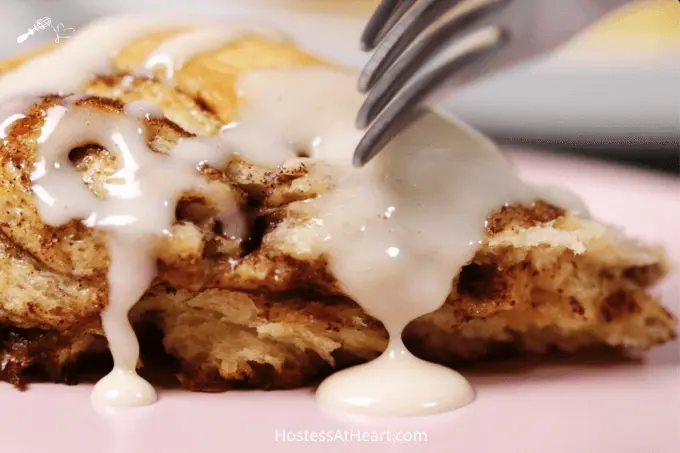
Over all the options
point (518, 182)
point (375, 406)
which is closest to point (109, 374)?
point (375, 406)

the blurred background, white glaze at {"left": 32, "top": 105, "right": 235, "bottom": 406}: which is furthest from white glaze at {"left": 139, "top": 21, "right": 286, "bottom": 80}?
the blurred background

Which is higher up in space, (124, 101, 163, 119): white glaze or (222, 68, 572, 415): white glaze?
(124, 101, 163, 119): white glaze

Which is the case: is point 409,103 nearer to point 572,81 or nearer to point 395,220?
point 395,220

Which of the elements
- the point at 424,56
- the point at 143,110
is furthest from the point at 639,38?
the point at 143,110

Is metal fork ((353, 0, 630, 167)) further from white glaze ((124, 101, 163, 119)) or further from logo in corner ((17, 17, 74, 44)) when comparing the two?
logo in corner ((17, 17, 74, 44))

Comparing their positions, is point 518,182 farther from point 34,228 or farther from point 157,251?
point 34,228

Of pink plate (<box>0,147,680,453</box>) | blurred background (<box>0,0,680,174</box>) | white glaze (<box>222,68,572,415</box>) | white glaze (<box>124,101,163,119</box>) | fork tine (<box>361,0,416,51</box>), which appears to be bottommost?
blurred background (<box>0,0,680,174</box>)
